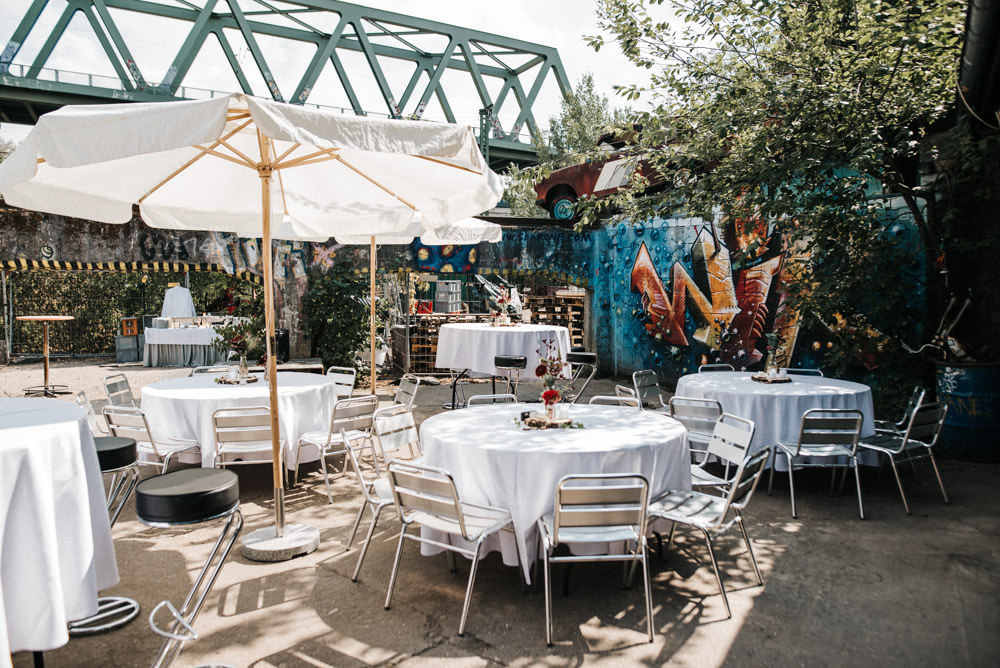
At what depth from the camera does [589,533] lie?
293cm

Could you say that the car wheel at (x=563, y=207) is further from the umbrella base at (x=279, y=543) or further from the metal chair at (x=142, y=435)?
the umbrella base at (x=279, y=543)

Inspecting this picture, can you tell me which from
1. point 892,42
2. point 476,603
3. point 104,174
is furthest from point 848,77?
point 104,174

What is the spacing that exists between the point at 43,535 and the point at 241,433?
2.22m

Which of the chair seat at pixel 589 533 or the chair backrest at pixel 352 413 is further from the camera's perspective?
the chair backrest at pixel 352 413

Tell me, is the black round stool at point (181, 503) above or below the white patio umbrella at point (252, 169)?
below

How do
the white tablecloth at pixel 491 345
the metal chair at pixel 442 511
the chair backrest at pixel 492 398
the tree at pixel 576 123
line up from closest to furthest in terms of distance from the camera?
the metal chair at pixel 442 511 → the chair backrest at pixel 492 398 → the white tablecloth at pixel 491 345 → the tree at pixel 576 123

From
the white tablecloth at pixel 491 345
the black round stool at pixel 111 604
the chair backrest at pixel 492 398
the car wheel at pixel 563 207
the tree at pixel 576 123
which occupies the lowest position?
the black round stool at pixel 111 604

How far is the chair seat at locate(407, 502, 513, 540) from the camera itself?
2.95 m

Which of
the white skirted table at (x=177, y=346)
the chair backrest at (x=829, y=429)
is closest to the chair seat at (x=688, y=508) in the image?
the chair backrest at (x=829, y=429)

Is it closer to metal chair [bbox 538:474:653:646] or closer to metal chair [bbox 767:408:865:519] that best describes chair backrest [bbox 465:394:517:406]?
metal chair [bbox 538:474:653:646]

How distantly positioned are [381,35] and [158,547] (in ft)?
107

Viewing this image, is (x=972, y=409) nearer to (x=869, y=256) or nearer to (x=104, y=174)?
(x=869, y=256)

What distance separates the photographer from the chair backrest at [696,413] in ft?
15.4

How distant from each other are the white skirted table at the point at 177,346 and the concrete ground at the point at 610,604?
9.60m
